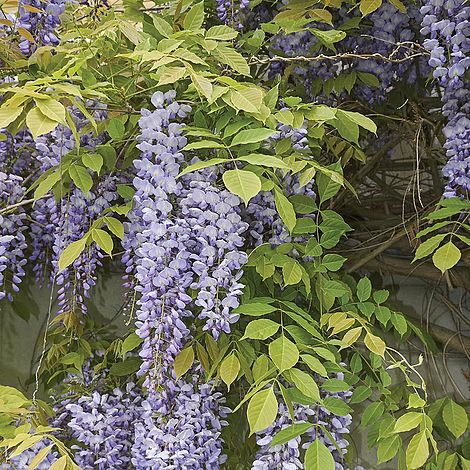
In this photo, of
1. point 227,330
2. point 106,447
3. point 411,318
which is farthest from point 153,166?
point 411,318

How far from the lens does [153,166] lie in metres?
1.20

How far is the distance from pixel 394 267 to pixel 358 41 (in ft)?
1.85

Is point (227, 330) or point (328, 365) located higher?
point (227, 330)

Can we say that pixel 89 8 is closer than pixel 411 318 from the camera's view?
Yes

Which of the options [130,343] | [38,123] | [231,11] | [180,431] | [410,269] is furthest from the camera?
[410,269]

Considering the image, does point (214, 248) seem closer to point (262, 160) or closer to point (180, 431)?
point (262, 160)

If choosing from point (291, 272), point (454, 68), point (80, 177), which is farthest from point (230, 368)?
point (454, 68)

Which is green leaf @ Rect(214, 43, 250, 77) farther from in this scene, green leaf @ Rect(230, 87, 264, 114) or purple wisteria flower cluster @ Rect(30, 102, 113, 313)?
purple wisteria flower cluster @ Rect(30, 102, 113, 313)

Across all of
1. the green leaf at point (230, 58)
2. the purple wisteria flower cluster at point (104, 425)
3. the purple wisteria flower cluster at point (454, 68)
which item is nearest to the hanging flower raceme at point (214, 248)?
the green leaf at point (230, 58)

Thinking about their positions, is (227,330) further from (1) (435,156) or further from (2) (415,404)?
(1) (435,156)

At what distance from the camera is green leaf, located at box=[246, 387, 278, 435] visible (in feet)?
3.74

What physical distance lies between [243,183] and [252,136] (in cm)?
9

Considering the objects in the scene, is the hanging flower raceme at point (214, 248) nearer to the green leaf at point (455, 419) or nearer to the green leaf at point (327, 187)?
the green leaf at point (327, 187)

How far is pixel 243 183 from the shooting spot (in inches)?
43.4
